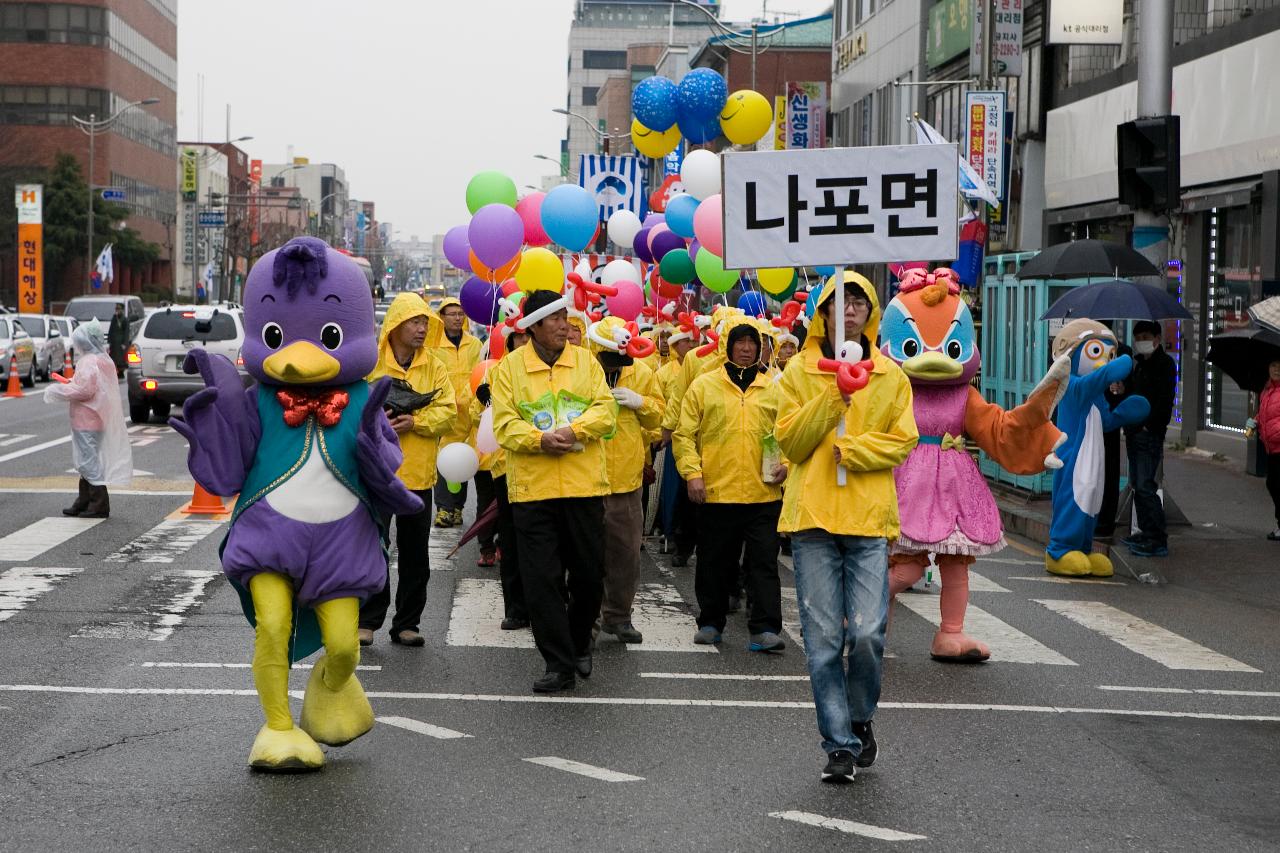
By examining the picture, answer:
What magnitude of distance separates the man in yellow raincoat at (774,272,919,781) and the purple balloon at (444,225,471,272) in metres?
6.57

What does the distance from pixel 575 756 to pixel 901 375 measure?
198 centimetres

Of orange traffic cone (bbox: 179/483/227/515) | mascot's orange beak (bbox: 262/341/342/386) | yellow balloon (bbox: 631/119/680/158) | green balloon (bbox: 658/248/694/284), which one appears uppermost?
yellow balloon (bbox: 631/119/680/158)

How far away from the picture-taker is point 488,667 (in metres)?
8.73

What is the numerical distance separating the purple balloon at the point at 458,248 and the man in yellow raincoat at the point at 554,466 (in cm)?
500

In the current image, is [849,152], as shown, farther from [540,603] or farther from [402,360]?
[402,360]

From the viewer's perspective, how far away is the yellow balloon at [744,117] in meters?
14.2

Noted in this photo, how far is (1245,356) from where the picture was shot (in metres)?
14.6

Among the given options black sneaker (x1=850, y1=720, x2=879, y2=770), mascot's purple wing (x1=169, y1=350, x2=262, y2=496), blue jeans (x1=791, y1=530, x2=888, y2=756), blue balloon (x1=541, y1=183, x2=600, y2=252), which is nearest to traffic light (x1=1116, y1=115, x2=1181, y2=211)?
blue balloon (x1=541, y1=183, x2=600, y2=252)

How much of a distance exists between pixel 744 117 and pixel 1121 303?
10.8ft

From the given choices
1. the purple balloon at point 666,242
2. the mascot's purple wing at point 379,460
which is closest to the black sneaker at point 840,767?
the mascot's purple wing at point 379,460

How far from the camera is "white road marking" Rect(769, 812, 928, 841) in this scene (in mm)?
5828

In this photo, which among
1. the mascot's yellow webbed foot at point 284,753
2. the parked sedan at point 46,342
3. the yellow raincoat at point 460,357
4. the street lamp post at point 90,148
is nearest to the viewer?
the mascot's yellow webbed foot at point 284,753

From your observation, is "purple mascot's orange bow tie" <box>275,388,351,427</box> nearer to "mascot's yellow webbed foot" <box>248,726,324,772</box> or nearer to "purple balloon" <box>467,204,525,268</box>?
"mascot's yellow webbed foot" <box>248,726,324,772</box>

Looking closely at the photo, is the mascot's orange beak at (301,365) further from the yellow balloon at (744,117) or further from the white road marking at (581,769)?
the yellow balloon at (744,117)
